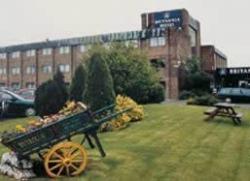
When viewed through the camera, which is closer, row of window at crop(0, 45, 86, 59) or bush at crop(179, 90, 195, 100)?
bush at crop(179, 90, 195, 100)

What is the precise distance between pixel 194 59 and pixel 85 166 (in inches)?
2104

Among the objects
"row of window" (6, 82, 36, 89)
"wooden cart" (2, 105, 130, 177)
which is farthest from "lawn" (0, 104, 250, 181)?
"row of window" (6, 82, 36, 89)

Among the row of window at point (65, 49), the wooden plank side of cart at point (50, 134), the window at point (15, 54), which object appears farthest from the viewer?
the window at point (15, 54)

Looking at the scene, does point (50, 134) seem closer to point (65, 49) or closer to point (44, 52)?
point (65, 49)

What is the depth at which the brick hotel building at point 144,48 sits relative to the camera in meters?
64.1

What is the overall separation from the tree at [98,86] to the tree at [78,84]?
3.60 meters

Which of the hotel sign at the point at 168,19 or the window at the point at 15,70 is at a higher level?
the hotel sign at the point at 168,19

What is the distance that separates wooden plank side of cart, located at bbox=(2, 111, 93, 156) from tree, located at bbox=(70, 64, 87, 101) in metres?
12.4

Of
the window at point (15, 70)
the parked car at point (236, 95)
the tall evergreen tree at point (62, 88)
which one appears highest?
the window at point (15, 70)

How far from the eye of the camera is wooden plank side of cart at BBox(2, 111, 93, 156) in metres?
11.5

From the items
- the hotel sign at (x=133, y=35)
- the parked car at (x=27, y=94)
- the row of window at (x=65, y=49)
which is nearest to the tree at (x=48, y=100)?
the parked car at (x=27, y=94)

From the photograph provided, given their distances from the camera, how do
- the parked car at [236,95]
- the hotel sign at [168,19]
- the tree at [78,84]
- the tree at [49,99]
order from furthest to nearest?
the hotel sign at [168,19] < the parked car at [236,95] < the tree at [78,84] < the tree at [49,99]

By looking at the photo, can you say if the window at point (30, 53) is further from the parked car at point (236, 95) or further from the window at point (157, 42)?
the parked car at point (236, 95)

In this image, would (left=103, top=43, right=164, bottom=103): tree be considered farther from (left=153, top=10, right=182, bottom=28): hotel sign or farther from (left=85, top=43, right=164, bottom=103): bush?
(left=153, top=10, right=182, bottom=28): hotel sign
